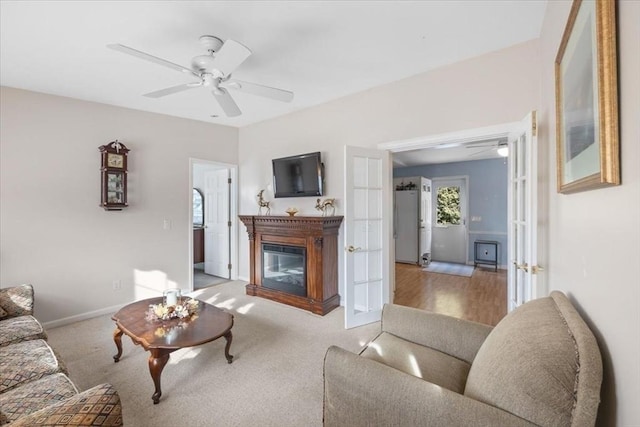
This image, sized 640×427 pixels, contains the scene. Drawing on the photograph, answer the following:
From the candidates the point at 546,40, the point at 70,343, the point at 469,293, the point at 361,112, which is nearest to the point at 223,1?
the point at 361,112

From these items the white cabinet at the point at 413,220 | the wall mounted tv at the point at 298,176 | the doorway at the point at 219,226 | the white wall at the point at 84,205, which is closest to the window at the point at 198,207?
the doorway at the point at 219,226

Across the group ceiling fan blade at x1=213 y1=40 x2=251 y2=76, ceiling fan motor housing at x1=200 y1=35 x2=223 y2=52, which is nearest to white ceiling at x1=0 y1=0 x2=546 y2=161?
ceiling fan motor housing at x1=200 y1=35 x2=223 y2=52

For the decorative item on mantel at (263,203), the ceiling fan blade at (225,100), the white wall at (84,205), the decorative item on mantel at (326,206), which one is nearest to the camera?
the ceiling fan blade at (225,100)

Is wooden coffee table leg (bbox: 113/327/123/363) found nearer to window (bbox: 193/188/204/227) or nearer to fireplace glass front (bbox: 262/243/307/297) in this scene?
fireplace glass front (bbox: 262/243/307/297)

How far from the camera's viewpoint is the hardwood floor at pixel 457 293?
361 centimetres

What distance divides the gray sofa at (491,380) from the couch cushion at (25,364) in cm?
157

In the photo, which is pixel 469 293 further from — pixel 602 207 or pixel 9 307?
pixel 9 307

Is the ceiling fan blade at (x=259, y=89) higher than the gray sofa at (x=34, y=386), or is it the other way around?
the ceiling fan blade at (x=259, y=89)

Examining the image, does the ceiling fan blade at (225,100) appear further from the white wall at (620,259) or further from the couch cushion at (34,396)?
the white wall at (620,259)

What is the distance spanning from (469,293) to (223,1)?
4.66m

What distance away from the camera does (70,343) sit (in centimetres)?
282

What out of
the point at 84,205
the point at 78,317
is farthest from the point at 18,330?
the point at 84,205

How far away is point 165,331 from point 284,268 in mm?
2064

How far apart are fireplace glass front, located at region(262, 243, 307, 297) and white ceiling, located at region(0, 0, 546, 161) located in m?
2.11
